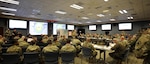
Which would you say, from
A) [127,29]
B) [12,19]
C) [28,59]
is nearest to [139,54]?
[28,59]

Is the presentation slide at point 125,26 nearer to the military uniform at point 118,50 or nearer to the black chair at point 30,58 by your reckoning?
the military uniform at point 118,50

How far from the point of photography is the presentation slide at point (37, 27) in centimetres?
1437

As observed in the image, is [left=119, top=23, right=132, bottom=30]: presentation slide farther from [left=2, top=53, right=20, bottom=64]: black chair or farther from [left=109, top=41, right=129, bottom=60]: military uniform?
[left=2, top=53, right=20, bottom=64]: black chair

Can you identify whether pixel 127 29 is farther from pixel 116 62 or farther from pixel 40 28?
pixel 116 62

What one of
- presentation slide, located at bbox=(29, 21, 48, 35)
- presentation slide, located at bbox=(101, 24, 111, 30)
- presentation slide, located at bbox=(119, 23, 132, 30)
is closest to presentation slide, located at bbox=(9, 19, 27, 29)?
presentation slide, located at bbox=(29, 21, 48, 35)

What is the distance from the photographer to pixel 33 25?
1462 centimetres

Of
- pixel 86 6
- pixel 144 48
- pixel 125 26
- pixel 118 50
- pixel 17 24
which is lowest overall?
pixel 118 50

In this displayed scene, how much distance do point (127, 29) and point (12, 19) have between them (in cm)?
1449

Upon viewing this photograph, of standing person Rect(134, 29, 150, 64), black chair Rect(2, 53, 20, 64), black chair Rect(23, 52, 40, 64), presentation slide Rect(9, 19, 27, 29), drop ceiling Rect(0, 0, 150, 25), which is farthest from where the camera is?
presentation slide Rect(9, 19, 27, 29)

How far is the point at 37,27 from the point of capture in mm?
15078

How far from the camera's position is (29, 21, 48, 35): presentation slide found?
47.1ft

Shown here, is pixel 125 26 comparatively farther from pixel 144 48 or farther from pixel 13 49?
pixel 13 49

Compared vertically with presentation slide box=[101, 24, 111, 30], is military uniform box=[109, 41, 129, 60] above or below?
below

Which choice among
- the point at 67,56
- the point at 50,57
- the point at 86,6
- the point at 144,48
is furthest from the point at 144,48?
the point at 86,6
